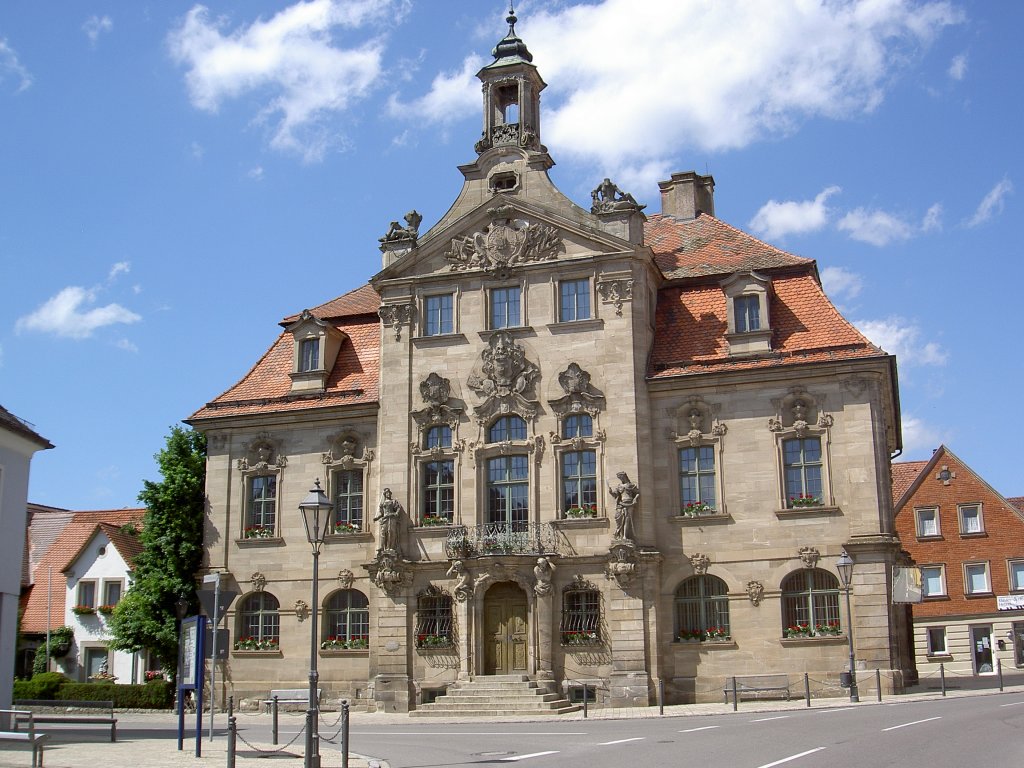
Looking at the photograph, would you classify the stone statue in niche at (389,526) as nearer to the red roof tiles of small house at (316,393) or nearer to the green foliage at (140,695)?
the red roof tiles of small house at (316,393)

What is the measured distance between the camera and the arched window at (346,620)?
3909 centimetres

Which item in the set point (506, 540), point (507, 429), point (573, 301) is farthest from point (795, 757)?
point (573, 301)

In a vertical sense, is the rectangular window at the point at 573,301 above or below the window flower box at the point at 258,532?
above

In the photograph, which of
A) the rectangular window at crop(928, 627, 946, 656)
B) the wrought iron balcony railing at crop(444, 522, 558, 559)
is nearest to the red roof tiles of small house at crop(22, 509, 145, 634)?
the wrought iron balcony railing at crop(444, 522, 558, 559)

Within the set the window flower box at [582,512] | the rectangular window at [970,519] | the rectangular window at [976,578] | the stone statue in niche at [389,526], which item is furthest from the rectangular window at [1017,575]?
the stone statue in niche at [389,526]

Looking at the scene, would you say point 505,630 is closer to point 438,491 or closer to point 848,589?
point 438,491

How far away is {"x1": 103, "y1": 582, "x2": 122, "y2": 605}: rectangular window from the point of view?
52844 mm

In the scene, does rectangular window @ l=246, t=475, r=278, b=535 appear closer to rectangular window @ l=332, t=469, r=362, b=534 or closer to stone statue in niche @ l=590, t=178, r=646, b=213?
rectangular window @ l=332, t=469, r=362, b=534

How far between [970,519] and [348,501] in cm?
3108

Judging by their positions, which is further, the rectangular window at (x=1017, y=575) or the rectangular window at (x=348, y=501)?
the rectangular window at (x=1017, y=575)

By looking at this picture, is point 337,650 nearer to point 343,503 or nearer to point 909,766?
point 343,503

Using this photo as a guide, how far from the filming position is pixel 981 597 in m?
54.4

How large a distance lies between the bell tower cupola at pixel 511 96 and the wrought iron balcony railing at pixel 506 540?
1281 cm

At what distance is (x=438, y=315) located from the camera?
3991 centimetres
